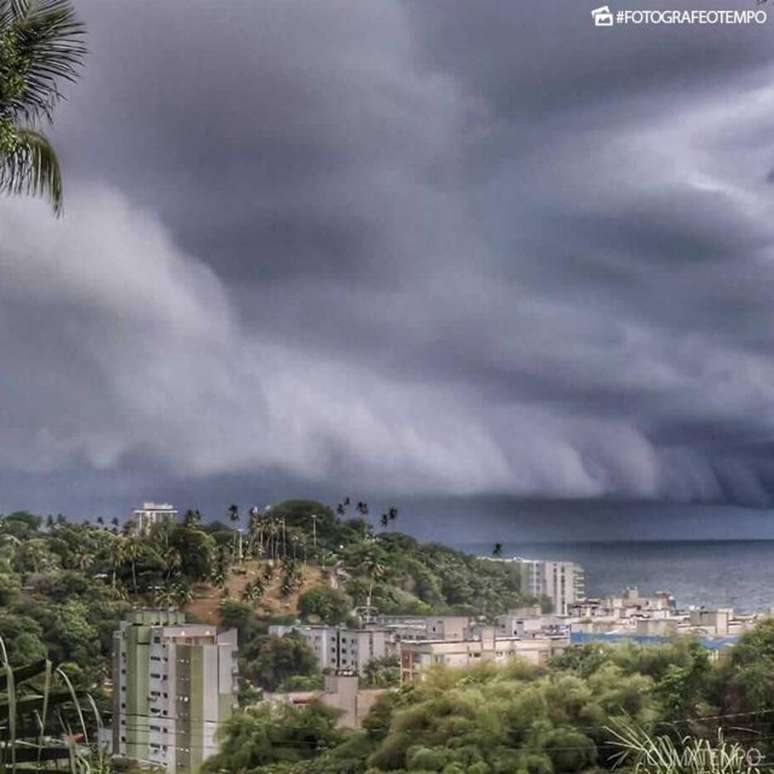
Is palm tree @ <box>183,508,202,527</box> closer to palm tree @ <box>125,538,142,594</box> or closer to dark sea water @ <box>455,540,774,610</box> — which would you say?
palm tree @ <box>125,538,142,594</box>

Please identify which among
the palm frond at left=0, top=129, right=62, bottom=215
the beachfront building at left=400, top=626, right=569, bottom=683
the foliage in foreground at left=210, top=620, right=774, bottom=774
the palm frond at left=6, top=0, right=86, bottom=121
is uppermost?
the palm frond at left=6, top=0, right=86, bottom=121

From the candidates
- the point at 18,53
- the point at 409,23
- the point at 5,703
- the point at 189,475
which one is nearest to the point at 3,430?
the point at 189,475

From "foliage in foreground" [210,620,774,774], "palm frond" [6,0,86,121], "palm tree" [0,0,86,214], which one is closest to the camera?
"palm tree" [0,0,86,214]

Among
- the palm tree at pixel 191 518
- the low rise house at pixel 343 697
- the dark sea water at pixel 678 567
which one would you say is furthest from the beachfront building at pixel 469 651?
the palm tree at pixel 191 518

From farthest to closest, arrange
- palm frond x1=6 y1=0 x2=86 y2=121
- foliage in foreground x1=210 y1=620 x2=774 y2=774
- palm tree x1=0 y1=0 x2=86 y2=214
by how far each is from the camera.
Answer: foliage in foreground x1=210 y1=620 x2=774 y2=774
palm frond x1=6 y1=0 x2=86 y2=121
palm tree x1=0 y1=0 x2=86 y2=214

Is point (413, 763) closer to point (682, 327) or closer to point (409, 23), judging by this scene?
point (682, 327)

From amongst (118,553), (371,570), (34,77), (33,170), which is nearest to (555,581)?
(371,570)

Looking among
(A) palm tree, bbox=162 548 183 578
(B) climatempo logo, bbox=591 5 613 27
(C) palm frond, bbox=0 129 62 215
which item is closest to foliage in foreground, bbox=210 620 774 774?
(A) palm tree, bbox=162 548 183 578
